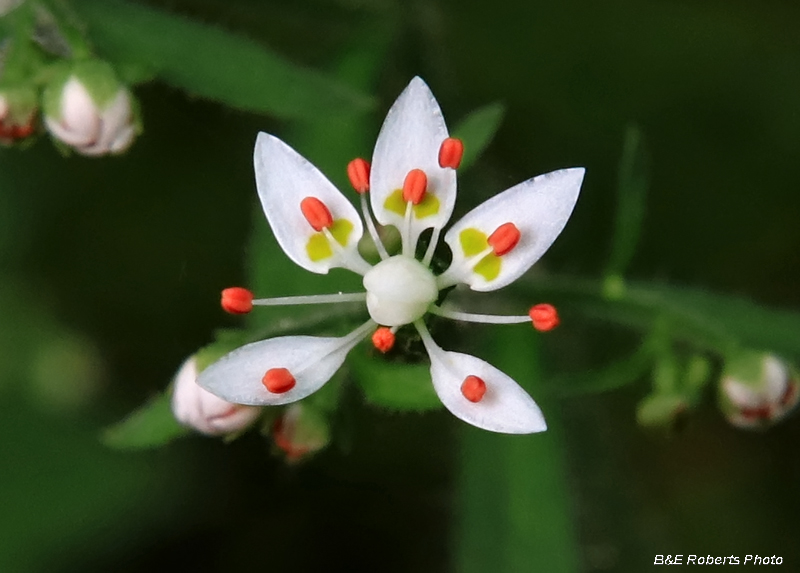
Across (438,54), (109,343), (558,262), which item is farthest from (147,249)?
(558,262)

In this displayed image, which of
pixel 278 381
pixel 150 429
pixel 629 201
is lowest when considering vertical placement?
pixel 278 381

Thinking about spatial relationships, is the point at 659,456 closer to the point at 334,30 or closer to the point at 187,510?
the point at 187,510

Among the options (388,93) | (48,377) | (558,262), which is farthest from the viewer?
(558,262)

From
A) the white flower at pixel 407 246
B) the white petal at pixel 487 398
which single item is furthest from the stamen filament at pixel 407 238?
the white petal at pixel 487 398

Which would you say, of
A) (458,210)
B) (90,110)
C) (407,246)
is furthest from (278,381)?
(458,210)

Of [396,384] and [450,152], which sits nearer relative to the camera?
[450,152]

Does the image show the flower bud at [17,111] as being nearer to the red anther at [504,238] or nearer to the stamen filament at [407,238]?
the stamen filament at [407,238]

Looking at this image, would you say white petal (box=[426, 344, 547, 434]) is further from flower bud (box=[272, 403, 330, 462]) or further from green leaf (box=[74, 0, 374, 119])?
green leaf (box=[74, 0, 374, 119])

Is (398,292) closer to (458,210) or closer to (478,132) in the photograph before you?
(478,132)
